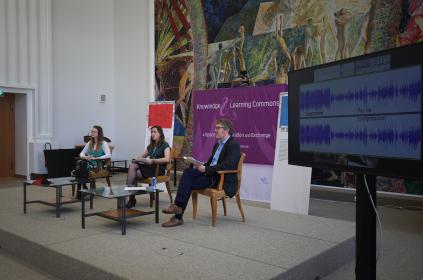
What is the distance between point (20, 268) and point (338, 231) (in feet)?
10.2

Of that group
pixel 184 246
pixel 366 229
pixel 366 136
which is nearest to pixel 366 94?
pixel 366 136

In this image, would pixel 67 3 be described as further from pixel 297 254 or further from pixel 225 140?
Result: pixel 297 254

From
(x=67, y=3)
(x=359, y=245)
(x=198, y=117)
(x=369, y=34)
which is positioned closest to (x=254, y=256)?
(x=359, y=245)

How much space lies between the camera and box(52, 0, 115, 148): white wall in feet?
31.9

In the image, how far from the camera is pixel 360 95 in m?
1.92

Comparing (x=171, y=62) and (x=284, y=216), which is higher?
(x=171, y=62)

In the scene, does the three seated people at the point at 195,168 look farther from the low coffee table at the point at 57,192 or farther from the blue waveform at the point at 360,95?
the blue waveform at the point at 360,95

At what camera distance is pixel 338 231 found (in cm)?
405

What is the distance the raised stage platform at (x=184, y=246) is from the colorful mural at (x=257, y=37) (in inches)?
129

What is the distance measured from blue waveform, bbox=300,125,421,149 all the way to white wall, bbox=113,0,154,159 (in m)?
8.08

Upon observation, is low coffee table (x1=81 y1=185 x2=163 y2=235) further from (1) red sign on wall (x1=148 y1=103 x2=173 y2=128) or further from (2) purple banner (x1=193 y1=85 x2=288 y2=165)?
(1) red sign on wall (x1=148 y1=103 x2=173 y2=128)

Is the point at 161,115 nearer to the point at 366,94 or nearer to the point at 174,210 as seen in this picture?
the point at 174,210

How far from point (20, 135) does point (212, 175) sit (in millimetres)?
6855

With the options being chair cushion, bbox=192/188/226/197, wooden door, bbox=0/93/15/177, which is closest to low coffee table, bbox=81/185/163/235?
chair cushion, bbox=192/188/226/197
